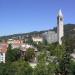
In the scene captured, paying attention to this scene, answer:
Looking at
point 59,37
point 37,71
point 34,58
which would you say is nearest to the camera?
point 37,71

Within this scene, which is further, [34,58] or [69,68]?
[34,58]

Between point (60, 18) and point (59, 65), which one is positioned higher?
point (60, 18)

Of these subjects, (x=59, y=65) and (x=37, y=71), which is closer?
(x=37, y=71)

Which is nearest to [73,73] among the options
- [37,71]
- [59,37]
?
[37,71]

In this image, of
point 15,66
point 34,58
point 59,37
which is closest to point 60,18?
point 59,37

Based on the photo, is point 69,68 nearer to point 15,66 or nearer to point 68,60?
point 68,60

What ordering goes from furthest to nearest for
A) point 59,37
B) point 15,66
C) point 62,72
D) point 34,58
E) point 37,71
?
point 59,37
point 34,58
point 15,66
point 62,72
point 37,71

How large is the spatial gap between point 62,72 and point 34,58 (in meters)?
16.8

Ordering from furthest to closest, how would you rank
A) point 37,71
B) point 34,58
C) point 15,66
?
point 34,58, point 15,66, point 37,71

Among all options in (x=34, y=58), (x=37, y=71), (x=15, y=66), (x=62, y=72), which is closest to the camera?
(x=37, y=71)

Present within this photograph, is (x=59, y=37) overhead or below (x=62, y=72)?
overhead

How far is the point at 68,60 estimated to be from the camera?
23125 millimetres

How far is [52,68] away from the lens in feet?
71.2

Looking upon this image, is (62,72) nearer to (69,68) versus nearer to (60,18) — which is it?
(69,68)
